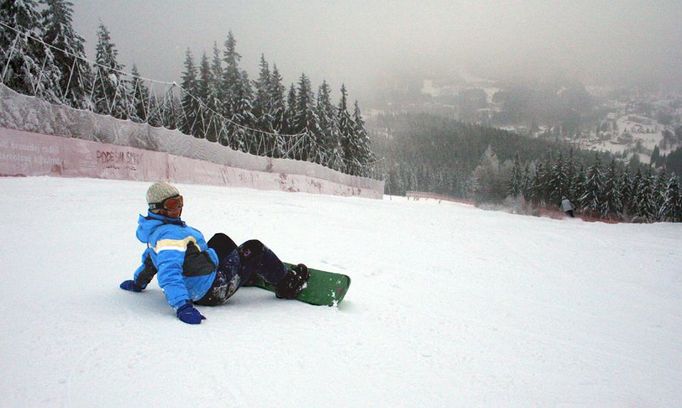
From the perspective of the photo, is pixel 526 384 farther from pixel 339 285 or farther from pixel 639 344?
pixel 639 344

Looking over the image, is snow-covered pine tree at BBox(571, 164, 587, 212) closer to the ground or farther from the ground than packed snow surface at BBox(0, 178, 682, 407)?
farther from the ground

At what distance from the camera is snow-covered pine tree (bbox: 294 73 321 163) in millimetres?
48188

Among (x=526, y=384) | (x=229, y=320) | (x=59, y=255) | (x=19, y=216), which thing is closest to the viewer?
(x=526, y=384)

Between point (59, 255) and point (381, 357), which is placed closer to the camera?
point (381, 357)

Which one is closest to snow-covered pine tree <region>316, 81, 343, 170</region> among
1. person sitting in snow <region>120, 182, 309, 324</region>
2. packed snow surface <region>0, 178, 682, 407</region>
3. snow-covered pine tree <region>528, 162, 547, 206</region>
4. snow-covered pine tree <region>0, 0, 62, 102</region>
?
snow-covered pine tree <region>0, 0, 62, 102</region>

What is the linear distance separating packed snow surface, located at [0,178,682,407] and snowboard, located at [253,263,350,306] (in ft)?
0.47

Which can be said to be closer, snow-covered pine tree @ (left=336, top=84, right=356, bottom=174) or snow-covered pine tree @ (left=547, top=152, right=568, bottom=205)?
snow-covered pine tree @ (left=336, top=84, right=356, bottom=174)

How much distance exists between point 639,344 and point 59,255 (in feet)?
19.4

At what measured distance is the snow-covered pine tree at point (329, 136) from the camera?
50.7 meters

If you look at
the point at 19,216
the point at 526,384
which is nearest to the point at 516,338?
the point at 526,384

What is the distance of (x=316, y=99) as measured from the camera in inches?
2071

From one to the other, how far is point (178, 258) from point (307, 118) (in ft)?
155

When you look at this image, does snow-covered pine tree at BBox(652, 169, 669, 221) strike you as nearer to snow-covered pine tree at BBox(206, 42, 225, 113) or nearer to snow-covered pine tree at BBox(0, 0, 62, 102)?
snow-covered pine tree at BBox(206, 42, 225, 113)

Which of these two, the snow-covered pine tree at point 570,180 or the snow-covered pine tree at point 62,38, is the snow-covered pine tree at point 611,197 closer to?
the snow-covered pine tree at point 570,180
